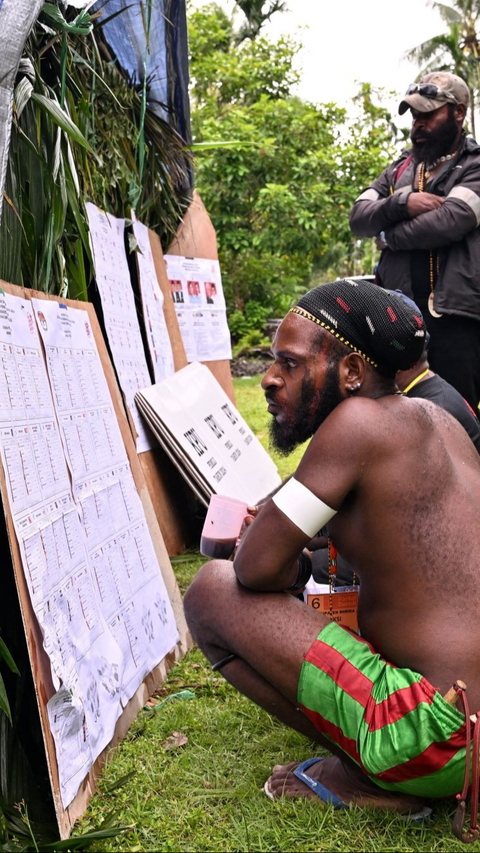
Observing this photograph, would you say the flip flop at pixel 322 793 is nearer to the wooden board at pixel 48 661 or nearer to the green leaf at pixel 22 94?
the wooden board at pixel 48 661

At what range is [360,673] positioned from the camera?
6.86 feet

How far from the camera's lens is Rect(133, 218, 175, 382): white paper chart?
475 centimetres

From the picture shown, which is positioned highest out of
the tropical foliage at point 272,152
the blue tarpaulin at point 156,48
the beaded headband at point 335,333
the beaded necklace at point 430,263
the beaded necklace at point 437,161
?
the tropical foliage at point 272,152

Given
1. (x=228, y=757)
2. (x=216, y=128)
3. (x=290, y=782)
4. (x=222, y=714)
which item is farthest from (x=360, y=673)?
(x=216, y=128)

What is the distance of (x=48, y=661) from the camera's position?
224 centimetres

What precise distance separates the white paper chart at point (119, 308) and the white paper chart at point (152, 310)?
0.19 metres

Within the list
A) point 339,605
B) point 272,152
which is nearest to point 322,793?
point 339,605

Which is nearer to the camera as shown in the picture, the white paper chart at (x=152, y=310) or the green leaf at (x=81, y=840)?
the green leaf at (x=81, y=840)

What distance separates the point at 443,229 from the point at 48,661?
3.03 m

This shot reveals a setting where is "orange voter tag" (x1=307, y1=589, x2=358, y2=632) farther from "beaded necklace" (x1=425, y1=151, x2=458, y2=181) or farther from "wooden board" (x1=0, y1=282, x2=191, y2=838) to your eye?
"beaded necklace" (x1=425, y1=151, x2=458, y2=181)

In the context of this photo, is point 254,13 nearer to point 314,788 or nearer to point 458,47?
point 458,47

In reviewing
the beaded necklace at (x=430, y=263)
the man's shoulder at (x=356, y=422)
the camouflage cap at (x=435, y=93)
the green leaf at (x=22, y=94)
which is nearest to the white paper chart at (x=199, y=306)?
the beaded necklace at (x=430, y=263)

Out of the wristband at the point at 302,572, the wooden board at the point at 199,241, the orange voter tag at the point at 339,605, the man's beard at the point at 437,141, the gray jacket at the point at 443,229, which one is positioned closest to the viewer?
the wristband at the point at 302,572

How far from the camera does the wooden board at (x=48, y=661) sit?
2150mm
